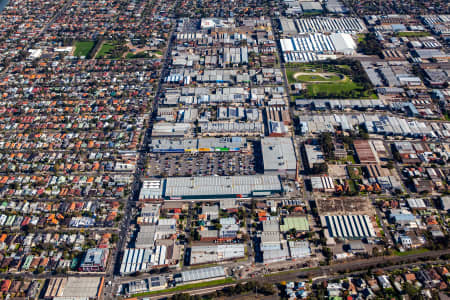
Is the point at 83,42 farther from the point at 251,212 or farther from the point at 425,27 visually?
the point at 425,27

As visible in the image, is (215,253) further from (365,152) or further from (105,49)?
(105,49)

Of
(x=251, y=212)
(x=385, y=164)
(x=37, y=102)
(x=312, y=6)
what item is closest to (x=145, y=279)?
(x=251, y=212)

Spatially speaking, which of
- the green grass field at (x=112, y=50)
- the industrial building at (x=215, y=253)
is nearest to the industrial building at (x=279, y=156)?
the industrial building at (x=215, y=253)

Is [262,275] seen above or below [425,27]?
below

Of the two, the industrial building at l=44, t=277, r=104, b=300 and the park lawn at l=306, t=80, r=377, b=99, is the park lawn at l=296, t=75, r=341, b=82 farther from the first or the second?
the industrial building at l=44, t=277, r=104, b=300

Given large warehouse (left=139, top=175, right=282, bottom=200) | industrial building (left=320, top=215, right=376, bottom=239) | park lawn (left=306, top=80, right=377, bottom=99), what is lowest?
industrial building (left=320, top=215, right=376, bottom=239)

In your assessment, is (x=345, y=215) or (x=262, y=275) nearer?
(x=262, y=275)

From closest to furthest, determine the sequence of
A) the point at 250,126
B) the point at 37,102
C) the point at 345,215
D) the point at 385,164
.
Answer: the point at 345,215 < the point at 385,164 < the point at 250,126 < the point at 37,102

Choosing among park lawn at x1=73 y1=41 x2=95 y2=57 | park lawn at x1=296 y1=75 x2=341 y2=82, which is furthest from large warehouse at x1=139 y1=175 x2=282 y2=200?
park lawn at x1=73 y1=41 x2=95 y2=57
